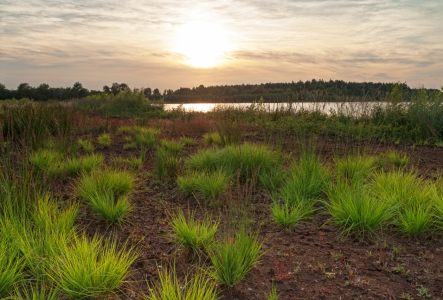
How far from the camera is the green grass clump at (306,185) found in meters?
3.63

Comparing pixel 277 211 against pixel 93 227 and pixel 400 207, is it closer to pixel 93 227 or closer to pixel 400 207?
pixel 400 207

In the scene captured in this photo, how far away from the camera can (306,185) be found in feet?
12.7

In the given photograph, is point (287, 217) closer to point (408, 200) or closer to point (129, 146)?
point (408, 200)

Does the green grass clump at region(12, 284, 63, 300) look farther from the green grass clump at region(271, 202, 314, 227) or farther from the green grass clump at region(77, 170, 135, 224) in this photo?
the green grass clump at region(271, 202, 314, 227)

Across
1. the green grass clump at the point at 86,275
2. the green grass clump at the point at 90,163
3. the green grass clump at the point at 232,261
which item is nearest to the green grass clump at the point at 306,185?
the green grass clump at the point at 232,261

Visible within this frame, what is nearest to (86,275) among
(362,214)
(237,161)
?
(362,214)

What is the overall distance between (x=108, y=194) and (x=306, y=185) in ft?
A: 8.31

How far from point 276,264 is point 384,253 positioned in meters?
1.02

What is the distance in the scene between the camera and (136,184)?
169 inches

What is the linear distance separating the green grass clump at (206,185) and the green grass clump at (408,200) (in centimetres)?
Result: 189

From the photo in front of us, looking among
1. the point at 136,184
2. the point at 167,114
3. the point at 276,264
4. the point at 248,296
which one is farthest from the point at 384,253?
the point at 167,114

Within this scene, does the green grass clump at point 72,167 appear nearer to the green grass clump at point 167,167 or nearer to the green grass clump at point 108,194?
the green grass clump at point 108,194

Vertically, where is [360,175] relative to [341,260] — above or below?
above

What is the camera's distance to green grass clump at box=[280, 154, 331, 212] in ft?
11.9
